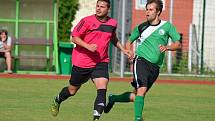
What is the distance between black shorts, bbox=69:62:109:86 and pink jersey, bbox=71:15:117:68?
→ 0.21 ft

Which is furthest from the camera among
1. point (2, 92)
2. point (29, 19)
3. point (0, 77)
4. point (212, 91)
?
point (29, 19)

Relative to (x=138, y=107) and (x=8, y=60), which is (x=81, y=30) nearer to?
(x=138, y=107)

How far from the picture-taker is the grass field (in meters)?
10.9

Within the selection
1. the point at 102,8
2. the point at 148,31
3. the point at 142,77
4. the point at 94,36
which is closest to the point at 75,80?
the point at 94,36

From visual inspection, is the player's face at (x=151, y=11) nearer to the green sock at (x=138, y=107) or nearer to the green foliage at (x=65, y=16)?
the green sock at (x=138, y=107)

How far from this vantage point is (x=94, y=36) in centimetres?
980

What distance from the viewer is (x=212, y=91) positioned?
58.1 feet

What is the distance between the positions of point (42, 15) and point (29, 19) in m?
0.44

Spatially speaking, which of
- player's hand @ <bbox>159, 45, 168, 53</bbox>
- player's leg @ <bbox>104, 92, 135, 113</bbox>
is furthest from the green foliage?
player's hand @ <bbox>159, 45, 168, 53</bbox>

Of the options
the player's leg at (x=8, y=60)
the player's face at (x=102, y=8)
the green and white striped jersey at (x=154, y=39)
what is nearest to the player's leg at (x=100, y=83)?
the green and white striped jersey at (x=154, y=39)

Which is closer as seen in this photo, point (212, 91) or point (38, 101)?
point (38, 101)

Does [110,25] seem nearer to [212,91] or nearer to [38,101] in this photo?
[38,101]

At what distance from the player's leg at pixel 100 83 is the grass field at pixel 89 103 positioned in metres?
0.90

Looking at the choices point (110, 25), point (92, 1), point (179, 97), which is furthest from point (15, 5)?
point (110, 25)
